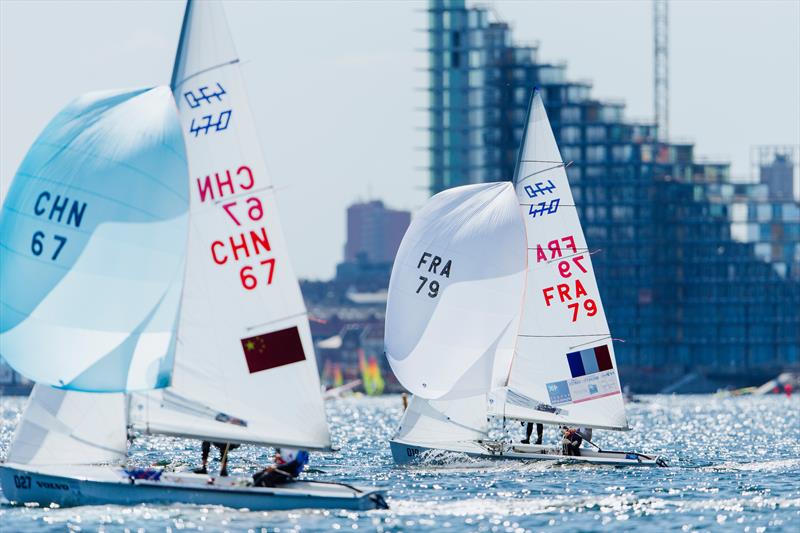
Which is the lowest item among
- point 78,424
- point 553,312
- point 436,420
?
point 436,420

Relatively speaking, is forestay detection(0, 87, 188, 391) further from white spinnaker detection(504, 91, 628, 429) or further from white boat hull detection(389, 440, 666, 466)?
white spinnaker detection(504, 91, 628, 429)

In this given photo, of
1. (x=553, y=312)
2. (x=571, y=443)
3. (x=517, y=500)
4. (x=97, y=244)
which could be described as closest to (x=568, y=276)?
(x=553, y=312)

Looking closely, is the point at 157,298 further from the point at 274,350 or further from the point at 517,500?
the point at 517,500

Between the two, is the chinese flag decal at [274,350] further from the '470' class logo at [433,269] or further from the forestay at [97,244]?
the '470' class logo at [433,269]

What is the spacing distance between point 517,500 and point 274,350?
22.9 feet

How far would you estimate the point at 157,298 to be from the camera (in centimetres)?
2958

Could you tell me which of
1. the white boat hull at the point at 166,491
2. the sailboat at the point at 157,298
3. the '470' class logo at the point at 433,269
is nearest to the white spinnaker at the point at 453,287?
the '470' class logo at the point at 433,269

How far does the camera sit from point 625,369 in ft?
604

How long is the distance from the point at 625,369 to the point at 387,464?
140 m

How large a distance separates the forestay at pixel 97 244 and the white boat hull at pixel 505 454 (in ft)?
47.9

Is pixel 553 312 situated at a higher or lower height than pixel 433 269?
lower

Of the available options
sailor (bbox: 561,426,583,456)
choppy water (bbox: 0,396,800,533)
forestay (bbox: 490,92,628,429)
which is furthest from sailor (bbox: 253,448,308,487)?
forestay (bbox: 490,92,628,429)

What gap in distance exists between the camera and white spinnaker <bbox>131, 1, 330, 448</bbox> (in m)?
30.4

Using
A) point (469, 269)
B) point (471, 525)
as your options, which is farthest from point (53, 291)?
point (469, 269)
